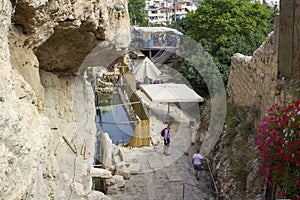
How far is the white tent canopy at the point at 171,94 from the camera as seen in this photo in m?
12.5

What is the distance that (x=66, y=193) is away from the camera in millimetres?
Result: 5895

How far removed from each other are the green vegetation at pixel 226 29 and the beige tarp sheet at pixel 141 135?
165 inches

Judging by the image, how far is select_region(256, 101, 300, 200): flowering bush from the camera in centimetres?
451

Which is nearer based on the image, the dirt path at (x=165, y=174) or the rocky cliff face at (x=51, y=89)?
the rocky cliff face at (x=51, y=89)

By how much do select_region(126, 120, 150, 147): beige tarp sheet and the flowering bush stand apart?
6558mm

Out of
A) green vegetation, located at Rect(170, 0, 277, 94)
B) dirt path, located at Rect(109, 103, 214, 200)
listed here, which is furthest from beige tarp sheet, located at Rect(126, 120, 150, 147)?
green vegetation, located at Rect(170, 0, 277, 94)

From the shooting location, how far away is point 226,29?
16.2 meters

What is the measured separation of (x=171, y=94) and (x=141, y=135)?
199 centimetres

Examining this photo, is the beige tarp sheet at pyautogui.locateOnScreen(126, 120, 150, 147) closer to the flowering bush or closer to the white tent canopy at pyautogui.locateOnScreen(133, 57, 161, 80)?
the white tent canopy at pyautogui.locateOnScreen(133, 57, 161, 80)

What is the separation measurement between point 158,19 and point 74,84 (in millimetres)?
59380

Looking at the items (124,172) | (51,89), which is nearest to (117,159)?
(124,172)

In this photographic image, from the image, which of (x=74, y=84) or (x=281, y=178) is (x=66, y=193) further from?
(x=281, y=178)

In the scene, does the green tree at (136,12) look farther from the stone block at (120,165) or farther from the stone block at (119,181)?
the stone block at (119,181)

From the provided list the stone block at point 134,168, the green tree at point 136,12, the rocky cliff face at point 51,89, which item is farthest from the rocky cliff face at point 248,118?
the green tree at point 136,12
